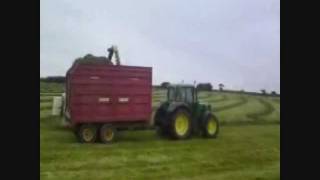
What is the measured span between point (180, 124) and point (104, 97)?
196cm

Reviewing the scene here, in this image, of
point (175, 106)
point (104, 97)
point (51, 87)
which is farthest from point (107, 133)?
point (175, 106)

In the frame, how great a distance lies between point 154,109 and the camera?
12.7 metres

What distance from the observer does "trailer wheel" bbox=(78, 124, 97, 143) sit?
38.0 ft

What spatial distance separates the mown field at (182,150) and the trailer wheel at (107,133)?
16cm

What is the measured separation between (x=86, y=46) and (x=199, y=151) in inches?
112

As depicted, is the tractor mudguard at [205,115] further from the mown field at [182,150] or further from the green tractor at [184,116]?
the mown field at [182,150]

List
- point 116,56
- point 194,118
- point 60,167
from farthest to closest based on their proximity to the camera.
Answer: point 194,118 → point 116,56 → point 60,167

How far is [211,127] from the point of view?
12828 millimetres

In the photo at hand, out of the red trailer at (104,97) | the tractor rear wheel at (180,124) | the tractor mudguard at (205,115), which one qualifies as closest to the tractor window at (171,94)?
the tractor rear wheel at (180,124)

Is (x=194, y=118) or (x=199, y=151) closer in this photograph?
(x=199, y=151)

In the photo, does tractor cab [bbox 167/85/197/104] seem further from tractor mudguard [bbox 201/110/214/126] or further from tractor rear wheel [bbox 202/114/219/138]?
tractor rear wheel [bbox 202/114/219/138]

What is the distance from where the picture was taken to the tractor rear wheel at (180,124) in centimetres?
1270
